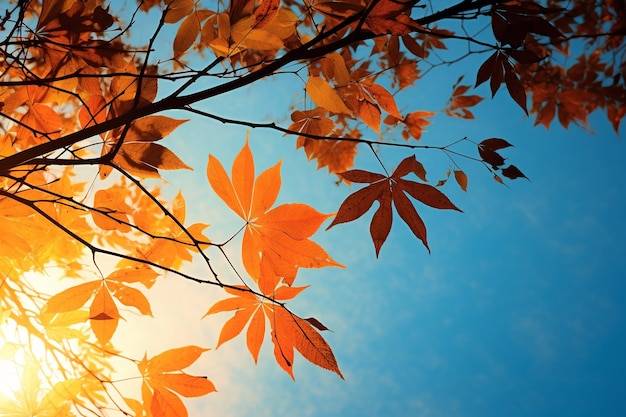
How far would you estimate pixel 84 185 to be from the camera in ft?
3.66

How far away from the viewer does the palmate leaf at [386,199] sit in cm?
54

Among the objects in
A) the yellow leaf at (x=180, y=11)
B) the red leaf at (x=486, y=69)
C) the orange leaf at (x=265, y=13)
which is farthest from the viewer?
the yellow leaf at (x=180, y=11)

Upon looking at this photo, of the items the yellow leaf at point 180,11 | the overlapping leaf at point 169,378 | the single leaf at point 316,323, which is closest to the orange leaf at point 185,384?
the overlapping leaf at point 169,378

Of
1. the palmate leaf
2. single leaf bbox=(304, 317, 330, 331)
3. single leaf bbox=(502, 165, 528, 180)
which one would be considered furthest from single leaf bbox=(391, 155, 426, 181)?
single leaf bbox=(304, 317, 330, 331)

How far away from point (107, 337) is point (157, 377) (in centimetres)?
10

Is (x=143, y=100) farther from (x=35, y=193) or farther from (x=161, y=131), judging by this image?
(x=35, y=193)

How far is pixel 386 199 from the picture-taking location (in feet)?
1.88

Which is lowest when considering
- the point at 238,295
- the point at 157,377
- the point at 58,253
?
the point at 157,377

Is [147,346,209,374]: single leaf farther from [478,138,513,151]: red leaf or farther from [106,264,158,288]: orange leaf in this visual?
[478,138,513,151]: red leaf

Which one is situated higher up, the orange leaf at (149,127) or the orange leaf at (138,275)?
the orange leaf at (149,127)

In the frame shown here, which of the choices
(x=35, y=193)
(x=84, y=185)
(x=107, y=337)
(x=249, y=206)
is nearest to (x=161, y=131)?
(x=249, y=206)

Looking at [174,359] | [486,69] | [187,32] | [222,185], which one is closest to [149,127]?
[222,185]

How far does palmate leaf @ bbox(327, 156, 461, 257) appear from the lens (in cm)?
54

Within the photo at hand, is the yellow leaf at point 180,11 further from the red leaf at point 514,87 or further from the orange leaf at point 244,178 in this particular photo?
the red leaf at point 514,87
